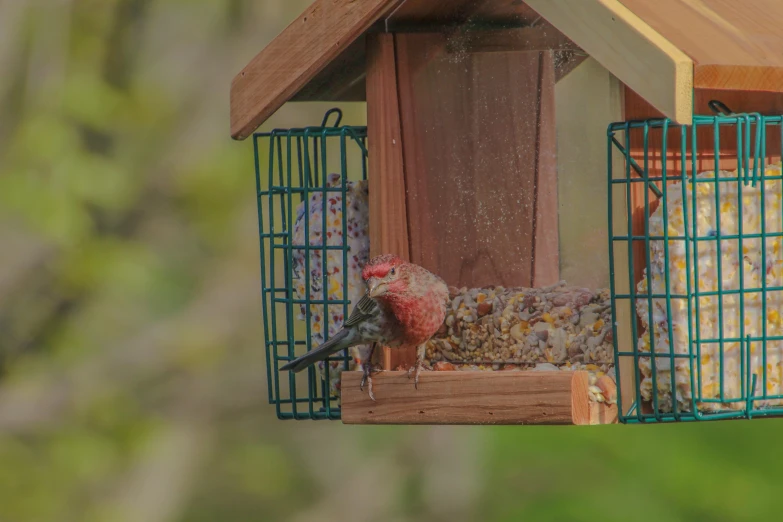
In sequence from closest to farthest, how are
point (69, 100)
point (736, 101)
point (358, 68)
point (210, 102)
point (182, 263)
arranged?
point (736, 101), point (358, 68), point (69, 100), point (210, 102), point (182, 263)

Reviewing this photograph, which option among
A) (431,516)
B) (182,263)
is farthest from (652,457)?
(182,263)

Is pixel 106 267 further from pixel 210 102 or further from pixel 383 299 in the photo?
pixel 383 299

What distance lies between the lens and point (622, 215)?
4.23 metres

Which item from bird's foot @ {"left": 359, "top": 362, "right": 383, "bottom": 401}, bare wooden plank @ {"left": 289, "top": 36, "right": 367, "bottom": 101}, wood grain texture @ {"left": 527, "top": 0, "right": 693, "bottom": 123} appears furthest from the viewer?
bare wooden plank @ {"left": 289, "top": 36, "right": 367, "bottom": 101}

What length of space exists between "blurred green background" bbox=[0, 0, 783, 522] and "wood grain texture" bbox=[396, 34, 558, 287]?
14.0 ft

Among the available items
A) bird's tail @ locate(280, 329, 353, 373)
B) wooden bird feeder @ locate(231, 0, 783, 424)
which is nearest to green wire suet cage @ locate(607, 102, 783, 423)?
wooden bird feeder @ locate(231, 0, 783, 424)

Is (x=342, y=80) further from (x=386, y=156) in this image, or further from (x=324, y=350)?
(x=324, y=350)

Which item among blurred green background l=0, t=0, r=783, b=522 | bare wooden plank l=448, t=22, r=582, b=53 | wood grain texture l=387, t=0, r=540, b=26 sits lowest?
blurred green background l=0, t=0, r=783, b=522

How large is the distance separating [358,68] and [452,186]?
691mm

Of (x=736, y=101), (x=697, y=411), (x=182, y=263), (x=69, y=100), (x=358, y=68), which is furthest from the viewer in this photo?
(x=182, y=263)

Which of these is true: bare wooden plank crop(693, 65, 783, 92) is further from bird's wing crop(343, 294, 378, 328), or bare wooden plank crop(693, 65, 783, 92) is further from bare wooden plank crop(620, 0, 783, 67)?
bird's wing crop(343, 294, 378, 328)

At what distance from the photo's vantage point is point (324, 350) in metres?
4.59

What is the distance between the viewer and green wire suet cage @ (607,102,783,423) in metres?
4.07

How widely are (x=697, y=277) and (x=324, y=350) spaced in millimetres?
1368
